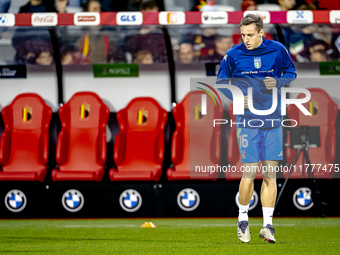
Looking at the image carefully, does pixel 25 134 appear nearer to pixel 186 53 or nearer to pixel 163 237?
pixel 186 53

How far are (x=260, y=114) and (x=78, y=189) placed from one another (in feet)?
11.9

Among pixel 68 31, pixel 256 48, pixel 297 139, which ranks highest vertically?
pixel 68 31

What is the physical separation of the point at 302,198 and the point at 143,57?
273 cm

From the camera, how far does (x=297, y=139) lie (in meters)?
6.88

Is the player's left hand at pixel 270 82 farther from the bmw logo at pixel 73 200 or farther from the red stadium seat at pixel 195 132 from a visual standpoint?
the bmw logo at pixel 73 200

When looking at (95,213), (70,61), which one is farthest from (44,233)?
(70,61)

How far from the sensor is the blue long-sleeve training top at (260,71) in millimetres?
4027

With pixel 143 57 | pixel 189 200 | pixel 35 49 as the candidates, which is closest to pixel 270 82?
pixel 189 200

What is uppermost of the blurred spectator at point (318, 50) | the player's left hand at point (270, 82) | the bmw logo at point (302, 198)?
the blurred spectator at point (318, 50)

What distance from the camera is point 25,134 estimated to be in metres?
7.45

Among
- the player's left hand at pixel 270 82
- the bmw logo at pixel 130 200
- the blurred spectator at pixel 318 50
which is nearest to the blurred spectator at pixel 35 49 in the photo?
the bmw logo at pixel 130 200

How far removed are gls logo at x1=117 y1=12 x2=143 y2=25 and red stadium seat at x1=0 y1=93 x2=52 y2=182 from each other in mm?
1541

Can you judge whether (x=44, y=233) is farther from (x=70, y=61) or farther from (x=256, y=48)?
(x=70, y=61)

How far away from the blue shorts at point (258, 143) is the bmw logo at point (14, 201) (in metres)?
3.87
